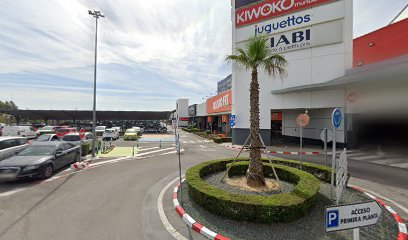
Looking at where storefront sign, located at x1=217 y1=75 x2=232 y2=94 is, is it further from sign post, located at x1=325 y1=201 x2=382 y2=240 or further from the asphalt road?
sign post, located at x1=325 y1=201 x2=382 y2=240

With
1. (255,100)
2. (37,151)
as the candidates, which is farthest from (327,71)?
(37,151)

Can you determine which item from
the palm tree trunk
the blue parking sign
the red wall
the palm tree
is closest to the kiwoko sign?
the red wall

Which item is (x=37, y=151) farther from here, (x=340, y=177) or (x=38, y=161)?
(x=340, y=177)

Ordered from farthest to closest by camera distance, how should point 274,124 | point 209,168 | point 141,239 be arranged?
1. point 274,124
2. point 209,168
3. point 141,239

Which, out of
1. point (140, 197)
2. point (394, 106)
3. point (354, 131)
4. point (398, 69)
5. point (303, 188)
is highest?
point (398, 69)

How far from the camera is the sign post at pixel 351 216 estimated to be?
270cm

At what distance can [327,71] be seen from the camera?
17531 millimetres

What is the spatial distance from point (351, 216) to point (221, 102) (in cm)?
2588

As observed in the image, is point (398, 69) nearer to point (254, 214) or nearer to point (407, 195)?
point (407, 195)

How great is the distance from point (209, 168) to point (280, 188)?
3.34 m

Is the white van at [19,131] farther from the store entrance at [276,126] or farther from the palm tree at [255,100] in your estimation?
the store entrance at [276,126]

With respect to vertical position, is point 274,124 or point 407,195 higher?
point 274,124

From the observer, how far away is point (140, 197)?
23.6ft

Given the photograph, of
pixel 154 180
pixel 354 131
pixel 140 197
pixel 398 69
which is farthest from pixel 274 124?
pixel 140 197
